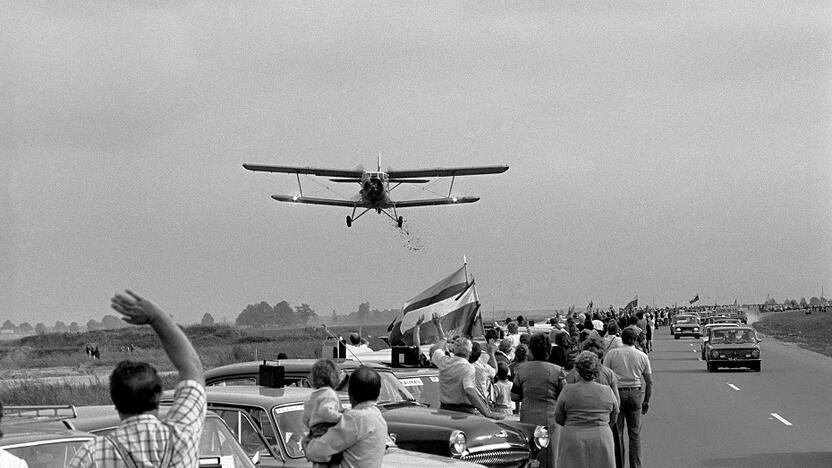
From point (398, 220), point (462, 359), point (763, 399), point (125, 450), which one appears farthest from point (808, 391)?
point (398, 220)

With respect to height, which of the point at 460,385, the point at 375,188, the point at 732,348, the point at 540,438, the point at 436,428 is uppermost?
the point at 375,188

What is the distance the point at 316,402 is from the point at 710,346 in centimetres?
3022

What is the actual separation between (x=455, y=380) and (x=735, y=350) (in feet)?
81.4

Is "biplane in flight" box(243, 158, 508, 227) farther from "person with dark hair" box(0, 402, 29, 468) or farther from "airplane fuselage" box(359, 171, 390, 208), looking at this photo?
"person with dark hair" box(0, 402, 29, 468)

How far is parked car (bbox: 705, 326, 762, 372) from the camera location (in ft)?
114

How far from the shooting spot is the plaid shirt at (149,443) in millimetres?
4598

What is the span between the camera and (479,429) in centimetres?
1066

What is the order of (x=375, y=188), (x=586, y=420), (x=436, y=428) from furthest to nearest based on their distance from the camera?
(x=375, y=188), (x=436, y=428), (x=586, y=420)

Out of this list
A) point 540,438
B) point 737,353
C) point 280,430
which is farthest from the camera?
point 737,353

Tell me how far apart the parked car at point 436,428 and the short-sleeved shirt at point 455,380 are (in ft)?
1.95

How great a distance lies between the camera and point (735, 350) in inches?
1368

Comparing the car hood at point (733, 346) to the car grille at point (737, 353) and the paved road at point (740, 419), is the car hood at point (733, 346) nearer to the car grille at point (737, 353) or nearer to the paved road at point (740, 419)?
the car grille at point (737, 353)

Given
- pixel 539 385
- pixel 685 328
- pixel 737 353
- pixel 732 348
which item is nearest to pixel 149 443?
pixel 539 385

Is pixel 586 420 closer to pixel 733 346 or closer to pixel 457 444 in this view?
pixel 457 444
